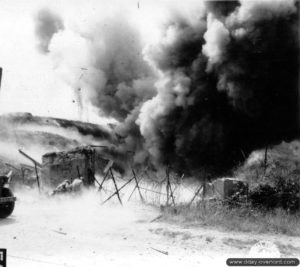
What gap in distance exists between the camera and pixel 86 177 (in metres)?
17.8

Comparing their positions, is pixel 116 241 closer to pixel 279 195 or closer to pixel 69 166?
pixel 279 195

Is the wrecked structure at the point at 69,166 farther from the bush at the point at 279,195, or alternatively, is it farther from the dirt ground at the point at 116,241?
the bush at the point at 279,195

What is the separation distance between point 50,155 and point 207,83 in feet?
40.1

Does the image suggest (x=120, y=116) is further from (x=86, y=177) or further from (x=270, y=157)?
(x=86, y=177)

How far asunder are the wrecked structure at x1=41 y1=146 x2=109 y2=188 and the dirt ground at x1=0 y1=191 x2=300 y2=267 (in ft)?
17.5

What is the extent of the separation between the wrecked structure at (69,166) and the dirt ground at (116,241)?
5.34 metres

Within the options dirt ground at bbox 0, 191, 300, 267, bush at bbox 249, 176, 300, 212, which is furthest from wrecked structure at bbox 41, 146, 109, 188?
bush at bbox 249, 176, 300, 212

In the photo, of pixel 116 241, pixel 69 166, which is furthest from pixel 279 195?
pixel 69 166

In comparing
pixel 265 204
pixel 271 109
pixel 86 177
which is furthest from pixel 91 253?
pixel 271 109

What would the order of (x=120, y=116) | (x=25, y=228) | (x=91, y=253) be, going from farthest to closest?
(x=120, y=116) < (x=25, y=228) < (x=91, y=253)

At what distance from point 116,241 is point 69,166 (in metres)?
10.8

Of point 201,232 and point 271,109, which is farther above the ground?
point 271,109

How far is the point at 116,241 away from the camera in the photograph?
27.6 ft

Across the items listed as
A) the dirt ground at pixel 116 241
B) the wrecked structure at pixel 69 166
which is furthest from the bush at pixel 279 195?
the wrecked structure at pixel 69 166
